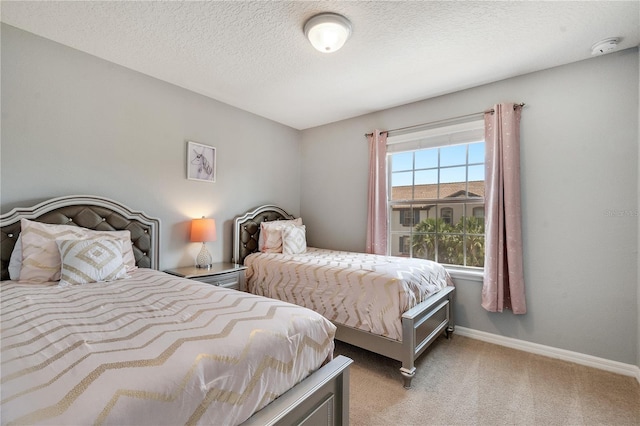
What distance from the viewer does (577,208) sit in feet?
8.03

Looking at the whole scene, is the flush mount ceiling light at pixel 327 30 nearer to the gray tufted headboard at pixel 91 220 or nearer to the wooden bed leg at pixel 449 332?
the gray tufted headboard at pixel 91 220

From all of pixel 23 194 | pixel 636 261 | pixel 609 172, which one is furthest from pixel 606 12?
pixel 23 194

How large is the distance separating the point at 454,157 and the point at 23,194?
391cm

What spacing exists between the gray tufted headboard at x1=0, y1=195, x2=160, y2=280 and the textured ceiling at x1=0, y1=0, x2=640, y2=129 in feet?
4.25

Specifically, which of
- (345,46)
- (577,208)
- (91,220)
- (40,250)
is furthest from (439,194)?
(40,250)

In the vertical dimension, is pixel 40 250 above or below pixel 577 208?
below

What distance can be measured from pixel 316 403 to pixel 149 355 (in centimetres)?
75

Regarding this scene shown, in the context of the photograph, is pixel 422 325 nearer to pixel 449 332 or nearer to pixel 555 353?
pixel 449 332

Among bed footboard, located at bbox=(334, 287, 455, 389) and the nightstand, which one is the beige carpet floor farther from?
the nightstand

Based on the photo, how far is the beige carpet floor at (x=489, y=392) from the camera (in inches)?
68.9

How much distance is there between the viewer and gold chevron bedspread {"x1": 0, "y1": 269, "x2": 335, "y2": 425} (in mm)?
760

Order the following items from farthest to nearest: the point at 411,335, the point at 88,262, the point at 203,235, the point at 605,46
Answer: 1. the point at 203,235
2. the point at 605,46
3. the point at 411,335
4. the point at 88,262

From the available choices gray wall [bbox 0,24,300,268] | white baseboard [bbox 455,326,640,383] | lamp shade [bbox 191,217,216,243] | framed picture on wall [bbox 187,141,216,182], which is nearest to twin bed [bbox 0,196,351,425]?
gray wall [bbox 0,24,300,268]

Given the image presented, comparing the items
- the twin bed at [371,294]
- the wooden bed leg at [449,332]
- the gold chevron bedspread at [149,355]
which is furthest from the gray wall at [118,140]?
the wooden bed leg at [449,332]
